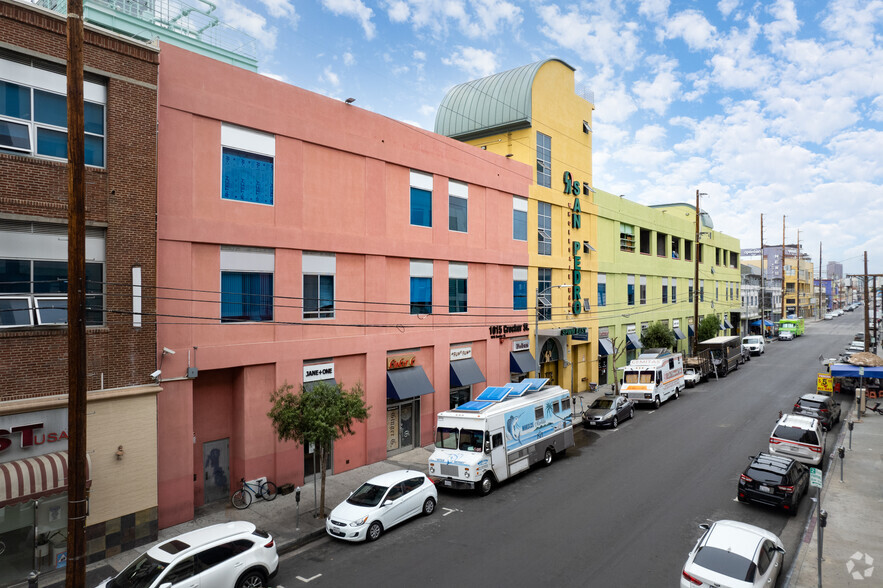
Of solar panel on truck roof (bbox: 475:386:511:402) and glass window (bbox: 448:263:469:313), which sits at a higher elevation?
glass window (bbox: 448:263:469:313)

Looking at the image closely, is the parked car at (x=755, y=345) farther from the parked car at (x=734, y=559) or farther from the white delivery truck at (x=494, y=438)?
the parked car at (x=734, y=559)

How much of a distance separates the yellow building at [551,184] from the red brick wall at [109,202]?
21.4 metres

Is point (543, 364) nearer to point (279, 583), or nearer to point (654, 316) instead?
point (654, 316)

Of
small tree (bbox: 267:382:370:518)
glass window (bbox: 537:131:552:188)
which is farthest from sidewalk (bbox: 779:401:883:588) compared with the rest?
glass window (bbox: 537:131:552:188)

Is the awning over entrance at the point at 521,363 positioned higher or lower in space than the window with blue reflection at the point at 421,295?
lower

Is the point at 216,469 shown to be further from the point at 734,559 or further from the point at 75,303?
the point at 734,559

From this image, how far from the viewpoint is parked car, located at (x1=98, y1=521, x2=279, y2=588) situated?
11023 mm

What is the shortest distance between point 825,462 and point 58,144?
29.8 m

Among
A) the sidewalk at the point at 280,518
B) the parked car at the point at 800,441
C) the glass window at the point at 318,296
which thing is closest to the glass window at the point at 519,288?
the sidewalk at the point at 280,518

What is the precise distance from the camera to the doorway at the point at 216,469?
1831 cm

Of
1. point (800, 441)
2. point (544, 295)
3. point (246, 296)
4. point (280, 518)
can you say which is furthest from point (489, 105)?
point (280, 518)

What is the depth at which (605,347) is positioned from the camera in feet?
135

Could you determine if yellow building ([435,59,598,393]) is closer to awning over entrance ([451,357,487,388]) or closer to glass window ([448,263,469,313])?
glass window ([448,263,469,313])

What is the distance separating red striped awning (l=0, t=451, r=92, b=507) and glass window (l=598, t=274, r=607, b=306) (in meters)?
35.4
